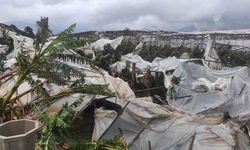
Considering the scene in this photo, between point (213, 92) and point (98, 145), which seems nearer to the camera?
point (98, 145)

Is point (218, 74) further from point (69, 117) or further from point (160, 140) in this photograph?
point (69, 117)

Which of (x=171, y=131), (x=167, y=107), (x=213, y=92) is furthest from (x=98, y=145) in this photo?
(x=213, y=92)

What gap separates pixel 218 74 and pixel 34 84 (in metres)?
13.3

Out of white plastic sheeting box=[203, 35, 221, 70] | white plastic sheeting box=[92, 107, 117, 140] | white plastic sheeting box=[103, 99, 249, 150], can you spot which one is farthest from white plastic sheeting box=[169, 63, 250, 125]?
white plastic sheeting box=[203, 35, 221, 70]

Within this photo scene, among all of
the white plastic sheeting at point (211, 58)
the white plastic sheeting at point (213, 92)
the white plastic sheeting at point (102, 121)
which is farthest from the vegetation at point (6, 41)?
the white plastic sheeting at point (102, 121)

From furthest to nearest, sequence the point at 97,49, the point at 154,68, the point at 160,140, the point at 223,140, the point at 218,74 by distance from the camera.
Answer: the point at 97,49, the point at 154,68, the point at 218,74, the point at 160,140, the point at 223,140

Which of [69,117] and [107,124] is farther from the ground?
[69,117]

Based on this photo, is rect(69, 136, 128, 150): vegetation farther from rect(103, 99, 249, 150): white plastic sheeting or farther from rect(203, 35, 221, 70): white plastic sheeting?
rect(203, 35, 221, 70): white plastic sheeting

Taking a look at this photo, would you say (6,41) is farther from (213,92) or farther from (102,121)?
(102,121)

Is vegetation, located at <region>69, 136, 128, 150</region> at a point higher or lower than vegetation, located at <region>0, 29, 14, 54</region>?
lower

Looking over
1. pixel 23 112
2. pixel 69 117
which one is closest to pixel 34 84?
pixel 23 112

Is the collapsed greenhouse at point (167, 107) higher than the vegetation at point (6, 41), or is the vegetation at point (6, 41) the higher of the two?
the vegetation at point (6, 41)

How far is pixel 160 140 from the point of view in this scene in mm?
9164

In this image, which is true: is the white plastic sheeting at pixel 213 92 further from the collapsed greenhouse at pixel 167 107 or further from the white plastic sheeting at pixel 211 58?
the white plastic sheeting at pixel 211 58
